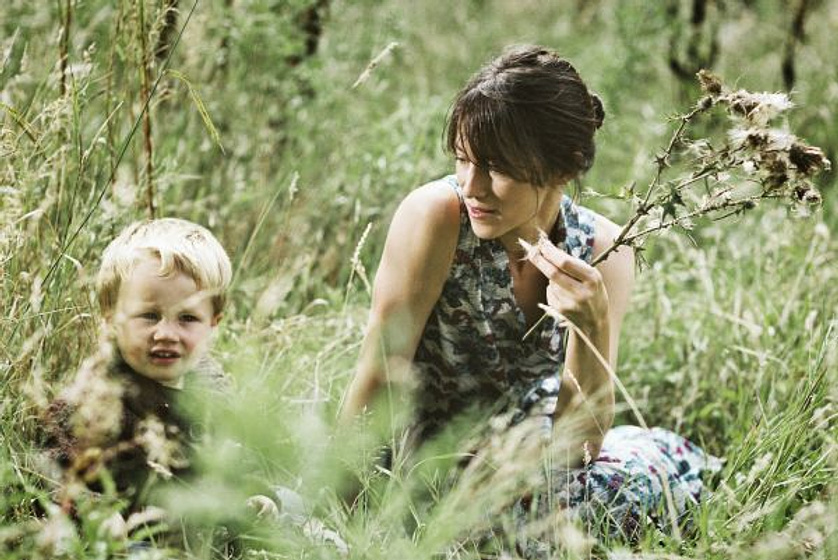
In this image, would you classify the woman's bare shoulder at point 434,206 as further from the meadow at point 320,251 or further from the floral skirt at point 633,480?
the floral skirt at point 633,480

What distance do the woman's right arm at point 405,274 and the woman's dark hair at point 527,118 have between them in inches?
6.7

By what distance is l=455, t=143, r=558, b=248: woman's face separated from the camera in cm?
210

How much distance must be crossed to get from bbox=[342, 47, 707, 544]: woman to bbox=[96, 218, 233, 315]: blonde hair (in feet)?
1.29

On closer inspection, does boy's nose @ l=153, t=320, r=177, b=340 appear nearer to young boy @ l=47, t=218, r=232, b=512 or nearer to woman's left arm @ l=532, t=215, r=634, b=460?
young boy @ l=47, t=218, r=232, b=512

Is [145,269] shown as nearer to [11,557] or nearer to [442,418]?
[11,557]

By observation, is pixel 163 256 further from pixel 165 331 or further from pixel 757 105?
pixel 757 105

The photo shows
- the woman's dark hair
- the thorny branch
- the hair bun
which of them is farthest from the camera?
the hair bun

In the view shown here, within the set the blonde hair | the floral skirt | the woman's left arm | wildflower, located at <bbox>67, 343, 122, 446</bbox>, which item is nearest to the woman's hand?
the woman's left arm

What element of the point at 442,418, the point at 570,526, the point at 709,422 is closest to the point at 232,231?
the point at 442,418

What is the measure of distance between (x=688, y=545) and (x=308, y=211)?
5.96 ft

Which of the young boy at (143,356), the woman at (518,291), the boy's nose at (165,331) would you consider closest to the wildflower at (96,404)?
the young boy at (143,356)

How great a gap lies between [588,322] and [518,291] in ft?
1.26

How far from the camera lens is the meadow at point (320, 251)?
66.1 inches

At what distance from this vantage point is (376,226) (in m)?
3.30
